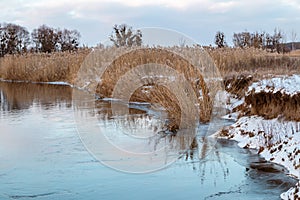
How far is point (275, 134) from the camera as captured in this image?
7680 millimetres

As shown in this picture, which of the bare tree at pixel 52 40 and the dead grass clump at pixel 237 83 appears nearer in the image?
the dead grass clump at pixel 237 83

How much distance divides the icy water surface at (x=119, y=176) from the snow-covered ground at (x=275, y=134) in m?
0.21

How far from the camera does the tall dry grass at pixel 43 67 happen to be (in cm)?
2439

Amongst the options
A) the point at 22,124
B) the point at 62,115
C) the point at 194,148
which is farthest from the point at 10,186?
the point at 62,115

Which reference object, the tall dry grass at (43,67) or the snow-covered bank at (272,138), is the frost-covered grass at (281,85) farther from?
the tall dry grass at (43,67)

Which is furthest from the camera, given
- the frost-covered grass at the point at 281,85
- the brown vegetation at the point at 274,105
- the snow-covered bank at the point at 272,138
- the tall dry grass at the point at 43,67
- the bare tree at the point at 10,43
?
the bare tree at the point at 10,43

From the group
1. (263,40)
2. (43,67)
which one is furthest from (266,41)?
(43,67)

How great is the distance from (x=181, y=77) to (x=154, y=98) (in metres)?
0.86

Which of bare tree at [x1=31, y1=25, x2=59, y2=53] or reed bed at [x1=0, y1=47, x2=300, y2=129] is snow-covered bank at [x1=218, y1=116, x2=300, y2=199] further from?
bare tree at [x1=31, y1=25, x2=59, y2=53]

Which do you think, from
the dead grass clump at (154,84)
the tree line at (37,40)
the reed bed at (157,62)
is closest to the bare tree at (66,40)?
the tree line at (37,40)

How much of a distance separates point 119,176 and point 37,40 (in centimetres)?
4556

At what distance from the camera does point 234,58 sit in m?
16.7

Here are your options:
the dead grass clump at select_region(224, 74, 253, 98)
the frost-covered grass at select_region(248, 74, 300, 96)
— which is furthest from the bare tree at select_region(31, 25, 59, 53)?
the frost-covered grass at select_region(248, 74, 300, 96)

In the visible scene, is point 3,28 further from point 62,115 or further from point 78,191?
point 78,191
